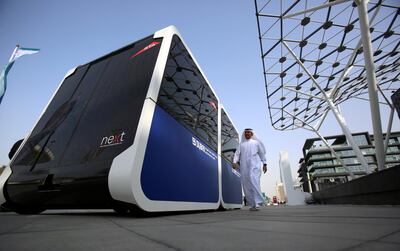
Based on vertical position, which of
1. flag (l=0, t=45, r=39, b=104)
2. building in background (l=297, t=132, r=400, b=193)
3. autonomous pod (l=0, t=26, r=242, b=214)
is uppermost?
building in background (l=297, t=132, r=400, b=193)

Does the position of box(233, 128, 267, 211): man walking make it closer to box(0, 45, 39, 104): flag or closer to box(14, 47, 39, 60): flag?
box(0, 45, 39, 104): flag

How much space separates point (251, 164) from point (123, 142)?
10.8 ft

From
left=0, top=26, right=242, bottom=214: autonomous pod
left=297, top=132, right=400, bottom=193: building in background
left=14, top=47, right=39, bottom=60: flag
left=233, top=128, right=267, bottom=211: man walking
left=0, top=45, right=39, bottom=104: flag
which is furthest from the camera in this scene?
left=297, top=132, right=400, bottom=193: building in background

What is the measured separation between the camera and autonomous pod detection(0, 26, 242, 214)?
6.44 feet

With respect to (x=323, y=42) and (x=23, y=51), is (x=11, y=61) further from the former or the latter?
(x=323, y=42)

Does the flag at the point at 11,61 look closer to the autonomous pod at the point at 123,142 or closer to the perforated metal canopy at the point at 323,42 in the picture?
the autonomous pod at the point at 123,142

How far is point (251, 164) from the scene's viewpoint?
4664mm

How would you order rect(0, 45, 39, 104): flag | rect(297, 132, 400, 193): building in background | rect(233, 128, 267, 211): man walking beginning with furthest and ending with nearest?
rect(297, 132, 400, 193): building in background < rect(0, 45, 39, 104): flag < rect(233, 128, 267, 211): man walking

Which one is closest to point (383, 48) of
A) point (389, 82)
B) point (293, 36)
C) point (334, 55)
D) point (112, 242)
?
point (334, 55)

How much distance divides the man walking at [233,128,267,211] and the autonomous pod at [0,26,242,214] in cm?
110

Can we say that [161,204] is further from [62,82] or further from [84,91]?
[62,82]

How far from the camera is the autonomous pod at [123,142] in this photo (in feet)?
6.44

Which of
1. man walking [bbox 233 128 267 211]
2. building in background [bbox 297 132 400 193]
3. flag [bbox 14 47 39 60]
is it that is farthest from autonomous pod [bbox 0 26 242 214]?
building in background [bbox 297 132 400 193]

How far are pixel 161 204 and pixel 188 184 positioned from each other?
75 cm
